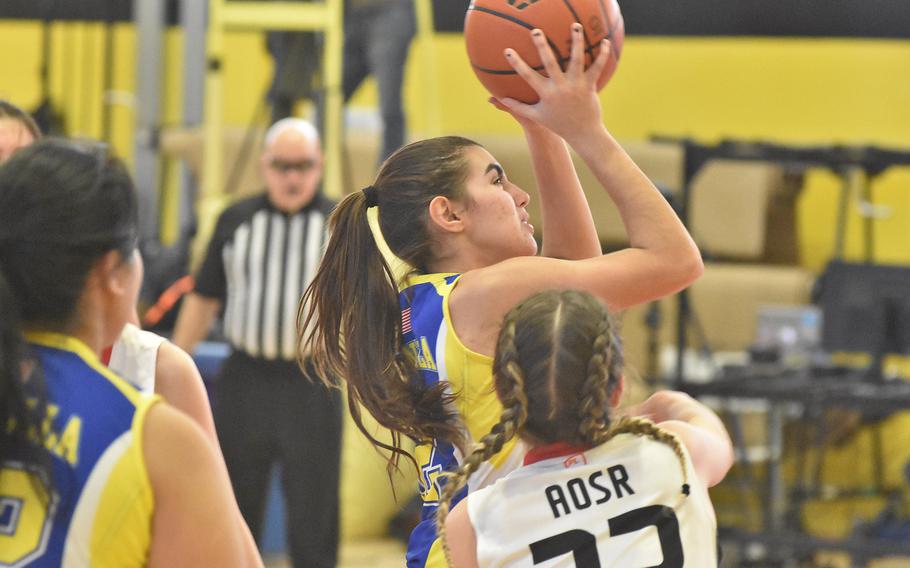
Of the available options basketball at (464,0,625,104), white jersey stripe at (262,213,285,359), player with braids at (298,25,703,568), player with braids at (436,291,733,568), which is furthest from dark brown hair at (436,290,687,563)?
white jersey stripe at (262,213,285,359)

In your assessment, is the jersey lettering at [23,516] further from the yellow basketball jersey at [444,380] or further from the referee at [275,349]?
the referee at [275,349]

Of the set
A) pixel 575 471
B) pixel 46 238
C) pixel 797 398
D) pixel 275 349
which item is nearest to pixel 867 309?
pixel 797 398

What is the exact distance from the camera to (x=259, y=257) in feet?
18.3

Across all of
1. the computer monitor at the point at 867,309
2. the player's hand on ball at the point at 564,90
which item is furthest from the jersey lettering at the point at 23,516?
the computer monitor at the point at 867,309

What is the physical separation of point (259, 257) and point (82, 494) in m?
4.02

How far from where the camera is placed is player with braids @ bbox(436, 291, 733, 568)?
1858 millimetres

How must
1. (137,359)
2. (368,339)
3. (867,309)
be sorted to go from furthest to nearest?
(867,309) → (368,339) → (137,359)

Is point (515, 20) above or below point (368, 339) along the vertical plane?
above

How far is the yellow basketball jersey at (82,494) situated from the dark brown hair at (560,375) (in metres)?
0.53

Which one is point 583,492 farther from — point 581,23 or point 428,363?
point 581,23

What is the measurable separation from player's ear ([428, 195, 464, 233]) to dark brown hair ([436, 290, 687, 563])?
386 millimetres

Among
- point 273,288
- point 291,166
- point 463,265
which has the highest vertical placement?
point 463,265

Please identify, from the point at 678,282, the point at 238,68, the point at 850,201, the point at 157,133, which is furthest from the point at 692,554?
the point at 238,68

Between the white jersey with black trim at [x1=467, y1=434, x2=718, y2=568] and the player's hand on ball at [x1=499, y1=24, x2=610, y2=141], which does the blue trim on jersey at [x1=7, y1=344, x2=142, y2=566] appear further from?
the player's hand on ball at [x1=499, y1=24, x2=610, y2=141]
